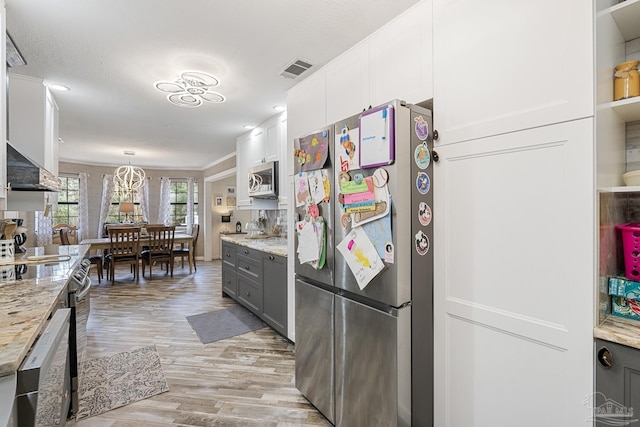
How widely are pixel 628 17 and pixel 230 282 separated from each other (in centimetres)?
433

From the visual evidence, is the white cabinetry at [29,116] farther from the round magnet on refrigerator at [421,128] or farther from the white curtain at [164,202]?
the white curtain at [164,202]

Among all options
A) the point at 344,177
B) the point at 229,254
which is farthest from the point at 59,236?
the point at 344,177

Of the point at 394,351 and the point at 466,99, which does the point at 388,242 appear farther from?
the point at 466,99

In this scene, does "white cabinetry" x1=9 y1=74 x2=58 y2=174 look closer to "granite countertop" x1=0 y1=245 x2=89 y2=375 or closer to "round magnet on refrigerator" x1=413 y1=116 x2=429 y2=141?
"granite countertop" x1=0 y1=245 x2=89 y2=375

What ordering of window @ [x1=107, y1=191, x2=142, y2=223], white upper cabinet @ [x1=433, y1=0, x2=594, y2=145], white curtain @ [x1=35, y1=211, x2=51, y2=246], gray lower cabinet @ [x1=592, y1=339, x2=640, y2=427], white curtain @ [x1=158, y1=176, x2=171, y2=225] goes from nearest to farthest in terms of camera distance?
A: gray lower cabinet @ [x1=592, y1=339, x2=640, y2=427] < white upper cabinet @ [x1=433, y1=0, x2=594, y2=145] < white curtain @ [x1=35, y1=211, x2=51, y2=246] < window @ [x1=107, y1=191, x2=142, y2=223] < white curtain @ [x1=158, y1=176, x2=171, y2=225]

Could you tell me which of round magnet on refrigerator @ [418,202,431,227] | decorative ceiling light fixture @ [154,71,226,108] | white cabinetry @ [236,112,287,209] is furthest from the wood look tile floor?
decorative ceiling light fixture @ [154,71,226,108]

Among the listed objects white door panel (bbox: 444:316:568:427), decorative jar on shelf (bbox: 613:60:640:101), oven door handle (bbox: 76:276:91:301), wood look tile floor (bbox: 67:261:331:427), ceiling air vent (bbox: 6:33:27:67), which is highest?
ceiling air vent (bbox: 6:33:27:67)

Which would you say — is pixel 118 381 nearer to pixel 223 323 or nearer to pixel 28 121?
pixel 223 323

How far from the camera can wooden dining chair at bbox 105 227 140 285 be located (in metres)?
5.24

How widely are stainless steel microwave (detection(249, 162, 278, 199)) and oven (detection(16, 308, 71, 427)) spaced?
2.56 m

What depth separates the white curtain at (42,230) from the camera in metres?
5.99

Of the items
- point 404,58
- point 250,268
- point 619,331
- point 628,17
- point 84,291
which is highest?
point 404,58

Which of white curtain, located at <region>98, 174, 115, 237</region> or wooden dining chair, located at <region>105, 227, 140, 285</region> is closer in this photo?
wooden dining chair, located at <region>105, 227, 140, 285</region>

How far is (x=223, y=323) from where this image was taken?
11.5ft
